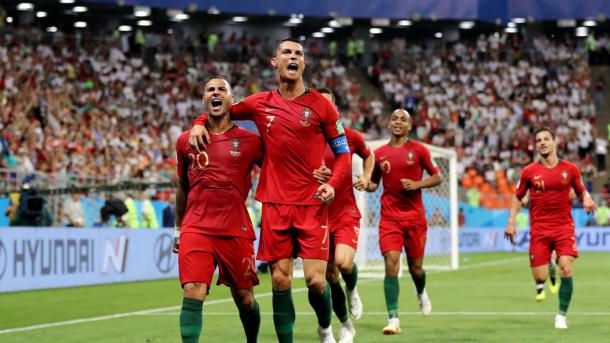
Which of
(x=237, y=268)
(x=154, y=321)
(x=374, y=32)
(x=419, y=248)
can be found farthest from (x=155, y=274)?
(x=374, y=32)

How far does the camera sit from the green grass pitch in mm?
11898

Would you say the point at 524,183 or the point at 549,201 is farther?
the point at 524,183

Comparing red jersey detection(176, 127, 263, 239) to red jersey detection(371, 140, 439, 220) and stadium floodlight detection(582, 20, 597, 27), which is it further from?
stadium floodlight detection(582, 20, 597, 27)

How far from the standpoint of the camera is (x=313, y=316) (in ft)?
46.7

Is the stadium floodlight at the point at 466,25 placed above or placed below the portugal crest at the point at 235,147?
above

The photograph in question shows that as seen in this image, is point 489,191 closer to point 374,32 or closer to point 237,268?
point 374,32

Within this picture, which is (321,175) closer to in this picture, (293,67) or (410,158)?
(293,67)

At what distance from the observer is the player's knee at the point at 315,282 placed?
9.09 metres

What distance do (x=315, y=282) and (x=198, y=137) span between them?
1.63 meters

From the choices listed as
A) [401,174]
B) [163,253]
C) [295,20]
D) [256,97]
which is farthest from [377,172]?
[295,20]

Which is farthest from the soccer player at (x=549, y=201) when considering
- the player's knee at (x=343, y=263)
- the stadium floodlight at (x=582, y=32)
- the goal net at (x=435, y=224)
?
the stadium floodlight at (x=582, y=32)

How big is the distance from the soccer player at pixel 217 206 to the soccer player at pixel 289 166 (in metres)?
0.19

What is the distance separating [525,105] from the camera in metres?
48.9

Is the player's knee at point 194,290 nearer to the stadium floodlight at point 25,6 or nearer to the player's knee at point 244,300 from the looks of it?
the player's knee at point 244,300
